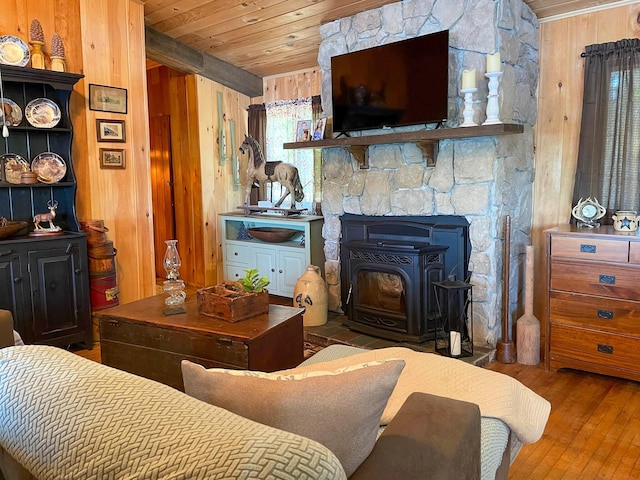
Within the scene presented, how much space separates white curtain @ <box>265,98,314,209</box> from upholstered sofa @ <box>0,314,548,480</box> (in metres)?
4.03

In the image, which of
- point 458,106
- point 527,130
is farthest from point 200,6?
point 527,130

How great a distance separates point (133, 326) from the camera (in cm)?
253

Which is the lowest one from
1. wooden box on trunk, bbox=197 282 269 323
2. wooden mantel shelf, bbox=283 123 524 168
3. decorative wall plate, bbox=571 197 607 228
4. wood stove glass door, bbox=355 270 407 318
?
wood stove glass door, bbox=355 270 407 318

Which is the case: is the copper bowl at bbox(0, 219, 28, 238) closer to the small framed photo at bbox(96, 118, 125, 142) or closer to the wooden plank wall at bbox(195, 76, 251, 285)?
the small framed photo at bbox(96, 118, 125, 142)

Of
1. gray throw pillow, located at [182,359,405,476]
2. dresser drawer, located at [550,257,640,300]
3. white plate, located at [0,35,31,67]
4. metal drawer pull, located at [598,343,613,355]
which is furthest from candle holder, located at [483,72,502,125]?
white plate, located at [0,35,31,67]

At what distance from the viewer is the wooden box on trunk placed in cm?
241

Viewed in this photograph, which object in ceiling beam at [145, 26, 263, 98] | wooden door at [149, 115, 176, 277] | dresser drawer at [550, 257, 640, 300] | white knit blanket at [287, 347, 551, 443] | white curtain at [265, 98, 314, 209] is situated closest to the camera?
white knit blanket at [287, 347, 551, 443]

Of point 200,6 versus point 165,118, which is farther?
point 165,118

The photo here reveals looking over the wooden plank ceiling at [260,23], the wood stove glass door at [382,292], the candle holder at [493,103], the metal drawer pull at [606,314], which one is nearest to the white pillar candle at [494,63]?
the candle holder at [493,103]

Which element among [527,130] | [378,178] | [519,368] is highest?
[527,130]

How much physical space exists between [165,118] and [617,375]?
16.7 ft

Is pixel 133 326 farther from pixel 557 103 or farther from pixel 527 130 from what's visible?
pixel 557 103

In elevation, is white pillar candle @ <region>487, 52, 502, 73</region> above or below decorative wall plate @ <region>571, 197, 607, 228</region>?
above

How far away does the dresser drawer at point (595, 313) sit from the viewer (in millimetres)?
2805
